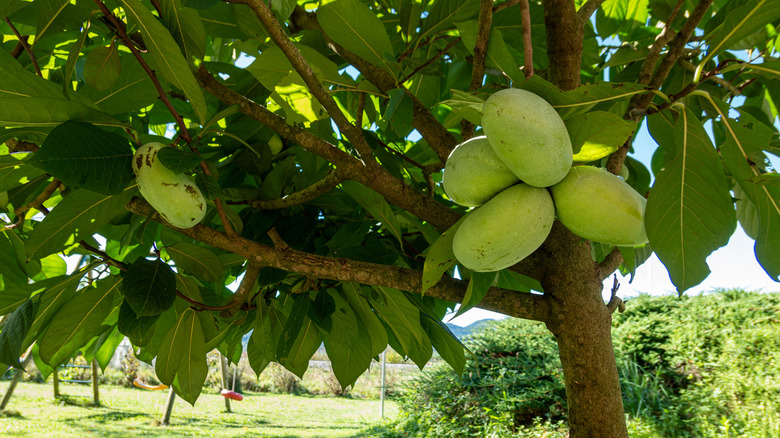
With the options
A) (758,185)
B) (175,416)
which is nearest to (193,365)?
(758,185)

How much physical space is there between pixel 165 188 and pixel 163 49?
7.9 inches

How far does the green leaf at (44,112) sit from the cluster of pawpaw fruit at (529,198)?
0.55 meters

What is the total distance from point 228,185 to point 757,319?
628 centimetres

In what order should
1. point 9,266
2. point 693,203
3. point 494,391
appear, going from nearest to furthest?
point 693,203 < point 9,266 < point 494,391

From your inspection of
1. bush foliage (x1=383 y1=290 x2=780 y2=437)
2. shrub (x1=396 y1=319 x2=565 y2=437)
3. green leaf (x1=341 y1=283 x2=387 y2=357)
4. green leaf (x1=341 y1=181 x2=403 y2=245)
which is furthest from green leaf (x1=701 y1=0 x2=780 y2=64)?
shrub (x1=396 y1=319 x2=565 y2=437)

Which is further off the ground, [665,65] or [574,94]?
[665,65]

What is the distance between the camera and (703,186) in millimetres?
699

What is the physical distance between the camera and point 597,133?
1.97 feet

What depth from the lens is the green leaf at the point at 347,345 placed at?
1227 mm

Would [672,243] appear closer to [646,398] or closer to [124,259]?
[124,259]

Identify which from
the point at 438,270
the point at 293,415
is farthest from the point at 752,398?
the point at 293,415

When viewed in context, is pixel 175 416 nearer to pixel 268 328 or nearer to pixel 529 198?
pixel 268 328

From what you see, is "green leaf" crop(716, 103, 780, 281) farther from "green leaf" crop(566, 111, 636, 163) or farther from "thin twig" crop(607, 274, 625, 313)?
"thin twig" crop(607, 274, 625, 313)

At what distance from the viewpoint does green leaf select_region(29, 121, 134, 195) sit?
2.29ft
